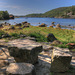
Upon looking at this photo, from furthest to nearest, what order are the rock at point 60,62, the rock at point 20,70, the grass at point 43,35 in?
the grass at point 43,35, the rock at point 60,62, the rock at point 20,70

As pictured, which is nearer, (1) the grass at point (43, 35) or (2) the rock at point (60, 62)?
(2) the rock at point (60, 62)

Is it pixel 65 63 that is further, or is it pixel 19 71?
pixel 65 63

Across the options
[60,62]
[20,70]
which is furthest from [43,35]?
[20,70]

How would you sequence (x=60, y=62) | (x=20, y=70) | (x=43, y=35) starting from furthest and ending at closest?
(x=43, y=35)
(x=60, y=62)
(x=20, y=70)

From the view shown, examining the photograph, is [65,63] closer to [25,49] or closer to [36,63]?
[36,63]

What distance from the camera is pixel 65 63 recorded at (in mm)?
3467

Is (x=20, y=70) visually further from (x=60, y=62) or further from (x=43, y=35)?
(x=43, y=35)

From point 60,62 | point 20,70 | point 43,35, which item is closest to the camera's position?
point 20,70

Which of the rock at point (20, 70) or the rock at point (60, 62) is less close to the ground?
the rock at point (20, 70)

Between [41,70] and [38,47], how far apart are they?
2.74 feet

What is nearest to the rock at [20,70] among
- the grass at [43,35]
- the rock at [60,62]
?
the rock at [60,62]

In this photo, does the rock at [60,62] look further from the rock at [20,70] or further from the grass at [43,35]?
the grass at [43,35]

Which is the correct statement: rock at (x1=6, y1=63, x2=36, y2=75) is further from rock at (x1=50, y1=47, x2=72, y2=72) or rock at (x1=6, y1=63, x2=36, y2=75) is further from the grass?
the grass

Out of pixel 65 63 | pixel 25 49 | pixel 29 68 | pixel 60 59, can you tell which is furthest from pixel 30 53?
pixel 65 63
